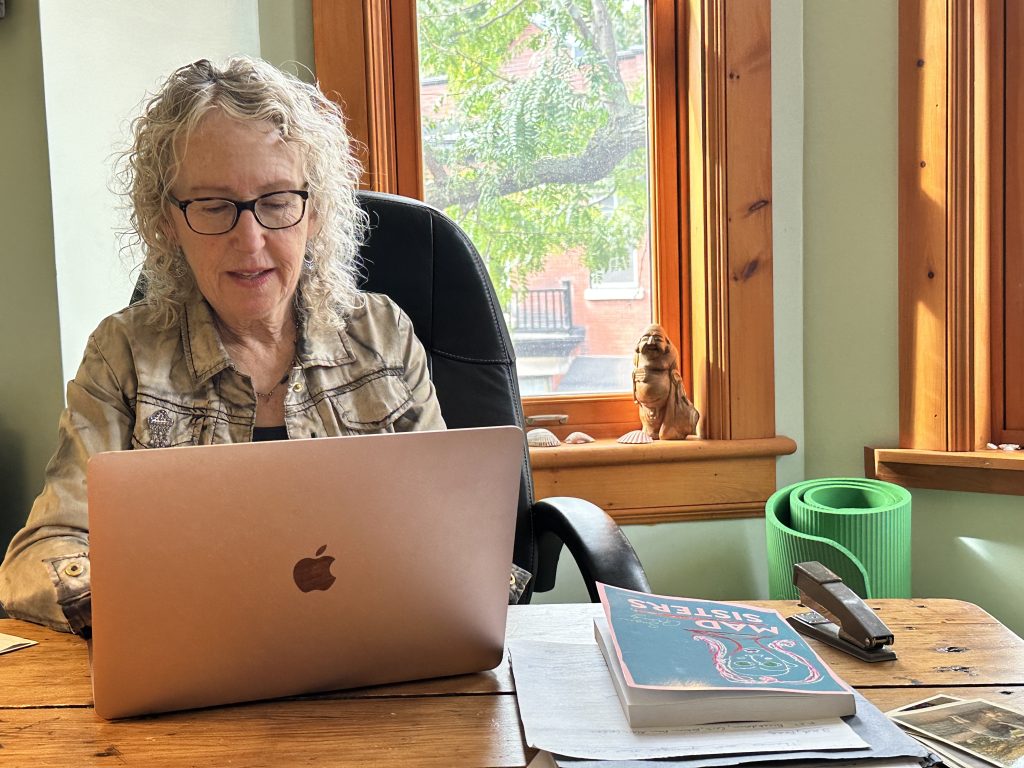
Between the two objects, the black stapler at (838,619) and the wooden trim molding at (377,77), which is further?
the wooden trim molding at (377,77)

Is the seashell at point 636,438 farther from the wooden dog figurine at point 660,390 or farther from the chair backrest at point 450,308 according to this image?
the chair backrest at point 450,308

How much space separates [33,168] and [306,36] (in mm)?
713

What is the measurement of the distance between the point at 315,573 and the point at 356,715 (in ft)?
0.45

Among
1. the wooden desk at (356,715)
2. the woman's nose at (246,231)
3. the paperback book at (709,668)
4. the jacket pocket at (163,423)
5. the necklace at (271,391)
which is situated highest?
the woman's nose at (246,231)

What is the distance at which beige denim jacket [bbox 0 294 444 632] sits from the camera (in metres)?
1.02

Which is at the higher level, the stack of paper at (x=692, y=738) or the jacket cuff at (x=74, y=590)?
the jacket cuff at (x=74, y=590)

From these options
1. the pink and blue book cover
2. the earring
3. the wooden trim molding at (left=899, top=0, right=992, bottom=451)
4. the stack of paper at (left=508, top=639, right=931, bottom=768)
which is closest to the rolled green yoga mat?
the wooden trim molding at (left=899, top=0, right=992, bottom=451)

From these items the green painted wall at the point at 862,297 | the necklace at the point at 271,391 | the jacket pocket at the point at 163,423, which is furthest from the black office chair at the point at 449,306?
the green painted wall at the point at 862,297

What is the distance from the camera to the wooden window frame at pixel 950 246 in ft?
6.56

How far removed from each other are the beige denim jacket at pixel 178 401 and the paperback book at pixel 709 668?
A: 573mm

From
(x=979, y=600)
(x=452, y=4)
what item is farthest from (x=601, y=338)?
(x=979, y=600)

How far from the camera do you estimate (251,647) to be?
75 cm

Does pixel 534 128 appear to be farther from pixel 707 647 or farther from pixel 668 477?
pixel 707 647

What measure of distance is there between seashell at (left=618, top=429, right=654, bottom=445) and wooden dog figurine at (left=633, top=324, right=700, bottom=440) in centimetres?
1
